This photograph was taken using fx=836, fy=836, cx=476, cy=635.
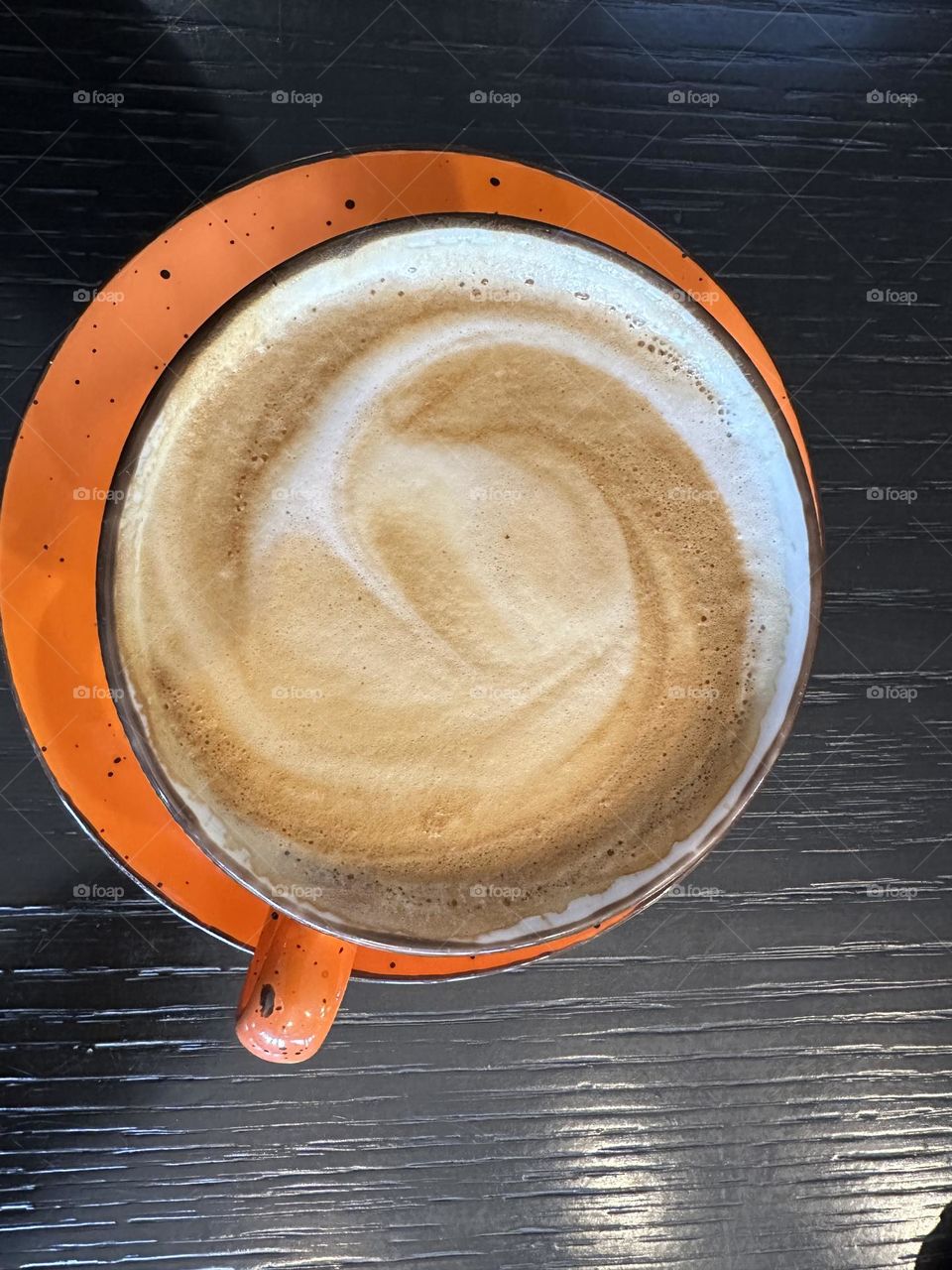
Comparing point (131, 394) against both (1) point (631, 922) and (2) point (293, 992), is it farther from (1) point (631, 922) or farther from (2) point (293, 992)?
(1) point (631, 922)

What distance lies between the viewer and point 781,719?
31.1 inches

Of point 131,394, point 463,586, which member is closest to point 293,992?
point 463,586

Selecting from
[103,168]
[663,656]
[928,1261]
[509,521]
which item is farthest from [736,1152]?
[103,168]

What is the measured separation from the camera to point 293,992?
2.57 feet

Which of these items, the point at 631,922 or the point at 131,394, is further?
the point at 631,922

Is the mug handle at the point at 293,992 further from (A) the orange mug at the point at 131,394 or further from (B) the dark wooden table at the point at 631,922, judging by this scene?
(B) the dark wooden table at the point at 631,922

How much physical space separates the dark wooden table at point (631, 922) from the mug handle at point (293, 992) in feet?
1.03

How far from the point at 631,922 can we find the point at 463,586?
0.59 meters

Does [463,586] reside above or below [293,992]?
above

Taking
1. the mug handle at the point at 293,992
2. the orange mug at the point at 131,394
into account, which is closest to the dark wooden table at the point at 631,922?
the orange mug at the point at 131,394

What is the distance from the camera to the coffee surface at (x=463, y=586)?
0.77m

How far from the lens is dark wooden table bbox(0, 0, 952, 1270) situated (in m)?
1.03

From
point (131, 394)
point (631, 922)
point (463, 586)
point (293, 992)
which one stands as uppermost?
point (131, 394)

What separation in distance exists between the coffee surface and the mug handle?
0.06m
